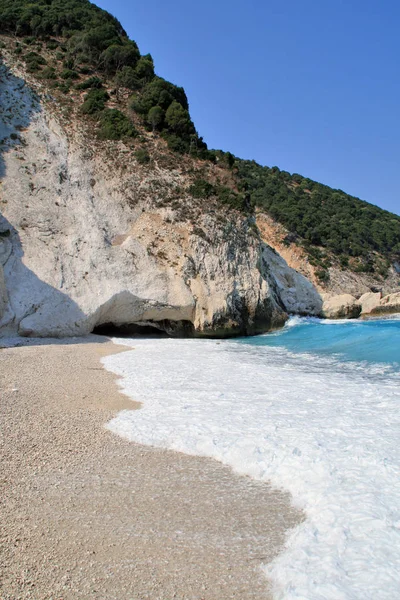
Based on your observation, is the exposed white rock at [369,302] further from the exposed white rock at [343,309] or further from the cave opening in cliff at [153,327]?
the cave opening in cliff at [153,327]

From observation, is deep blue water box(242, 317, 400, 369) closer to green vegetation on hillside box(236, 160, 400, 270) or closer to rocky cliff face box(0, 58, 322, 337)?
rocky cliff face box(0, 58, 322, 337)

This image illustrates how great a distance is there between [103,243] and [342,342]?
1305cm

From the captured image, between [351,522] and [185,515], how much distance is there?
5.84 feet

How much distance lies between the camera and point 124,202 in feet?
76.5

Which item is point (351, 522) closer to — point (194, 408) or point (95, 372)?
point (194, 408)

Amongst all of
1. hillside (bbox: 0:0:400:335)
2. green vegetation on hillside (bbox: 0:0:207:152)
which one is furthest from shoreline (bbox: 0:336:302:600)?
green vegetation on hillside (bbox: 0:0:207:152)

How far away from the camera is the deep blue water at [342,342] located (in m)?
15.5

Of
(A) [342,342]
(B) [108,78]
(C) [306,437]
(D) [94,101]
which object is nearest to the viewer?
(C) [306,437]

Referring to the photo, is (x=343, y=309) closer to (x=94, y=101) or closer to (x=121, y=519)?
(x=94, y=101)

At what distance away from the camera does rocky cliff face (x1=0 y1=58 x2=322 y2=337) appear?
18344mm

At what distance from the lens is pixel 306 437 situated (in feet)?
21.2

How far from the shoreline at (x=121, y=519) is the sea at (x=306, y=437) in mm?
296

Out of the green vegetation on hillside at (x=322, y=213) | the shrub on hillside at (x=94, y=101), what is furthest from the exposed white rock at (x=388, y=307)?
the shrub on hillside at (x=94, y=101)

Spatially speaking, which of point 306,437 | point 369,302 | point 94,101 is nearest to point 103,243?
point 94,101
